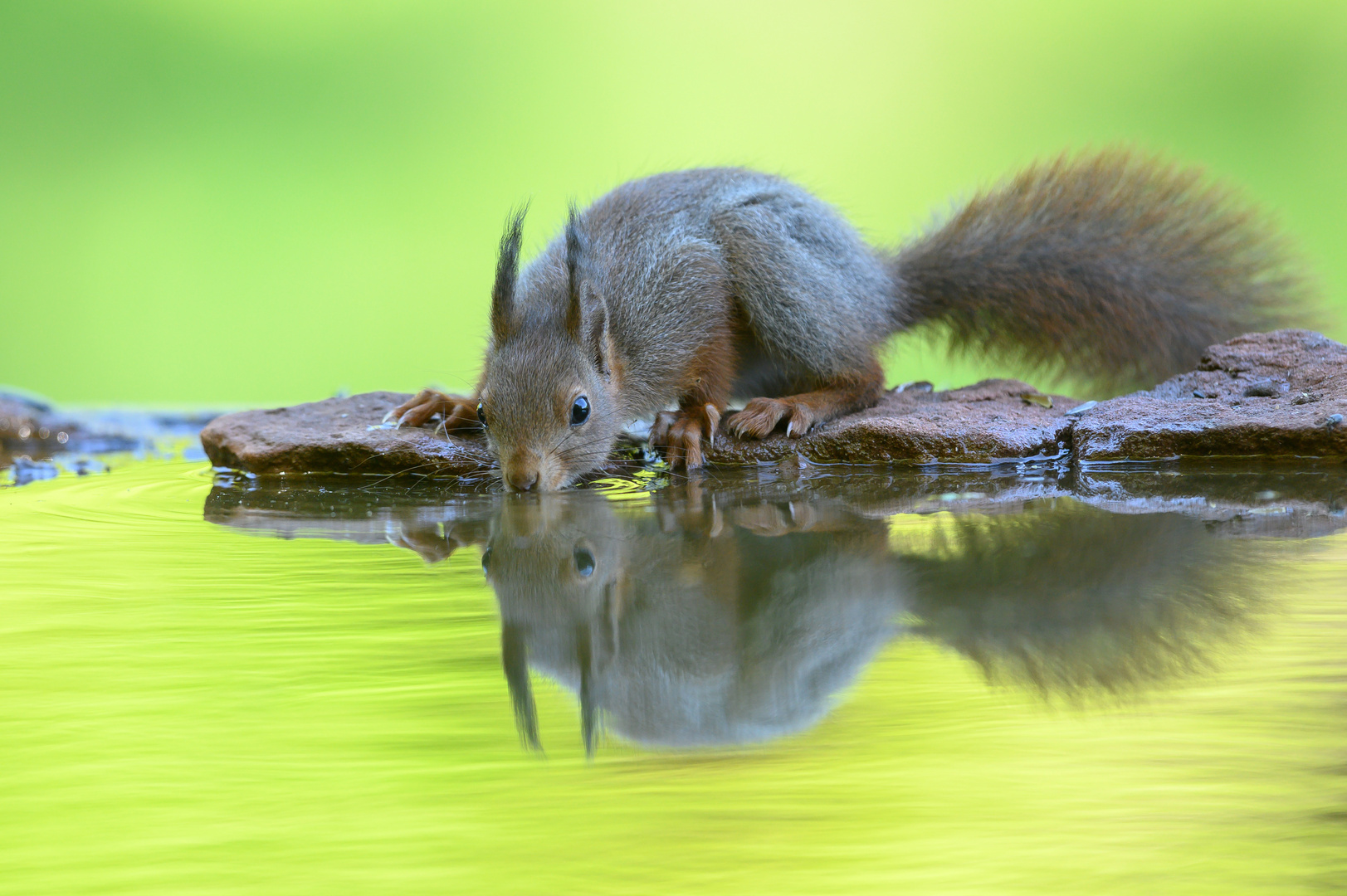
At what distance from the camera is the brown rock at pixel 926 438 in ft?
8.24

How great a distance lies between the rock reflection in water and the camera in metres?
0.93

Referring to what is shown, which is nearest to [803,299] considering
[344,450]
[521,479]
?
[521,479]

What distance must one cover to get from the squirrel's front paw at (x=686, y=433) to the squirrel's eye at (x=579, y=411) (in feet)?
1.03

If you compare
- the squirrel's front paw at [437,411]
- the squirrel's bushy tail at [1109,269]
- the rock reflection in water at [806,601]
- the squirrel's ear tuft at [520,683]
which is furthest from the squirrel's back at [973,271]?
the squirrel's ear tuft at [520,683]

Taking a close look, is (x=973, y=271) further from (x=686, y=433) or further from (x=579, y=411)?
(x=579, y=411)

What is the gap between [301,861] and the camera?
25.1 inches

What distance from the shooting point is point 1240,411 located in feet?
8.00

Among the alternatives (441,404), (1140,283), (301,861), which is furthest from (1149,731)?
(1140,283)

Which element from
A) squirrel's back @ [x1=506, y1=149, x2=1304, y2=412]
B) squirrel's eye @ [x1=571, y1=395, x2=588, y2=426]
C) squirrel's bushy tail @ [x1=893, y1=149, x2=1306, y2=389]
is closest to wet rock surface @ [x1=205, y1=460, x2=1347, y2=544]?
squirrel's eye @ [x1=571, y1=395, x2=588, y2=426]

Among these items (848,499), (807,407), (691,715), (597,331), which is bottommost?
(691,715)

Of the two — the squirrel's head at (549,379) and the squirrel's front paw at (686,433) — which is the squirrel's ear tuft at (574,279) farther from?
the squirrel's front paw at (686,433)

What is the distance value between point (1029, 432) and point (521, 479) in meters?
1.25

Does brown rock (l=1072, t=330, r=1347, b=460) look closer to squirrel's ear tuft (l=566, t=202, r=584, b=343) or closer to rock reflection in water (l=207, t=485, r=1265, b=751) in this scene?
rock reflection in water (l=207, t=485, r=1265, b=751)

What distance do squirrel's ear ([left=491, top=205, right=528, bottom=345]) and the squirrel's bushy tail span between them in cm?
123
